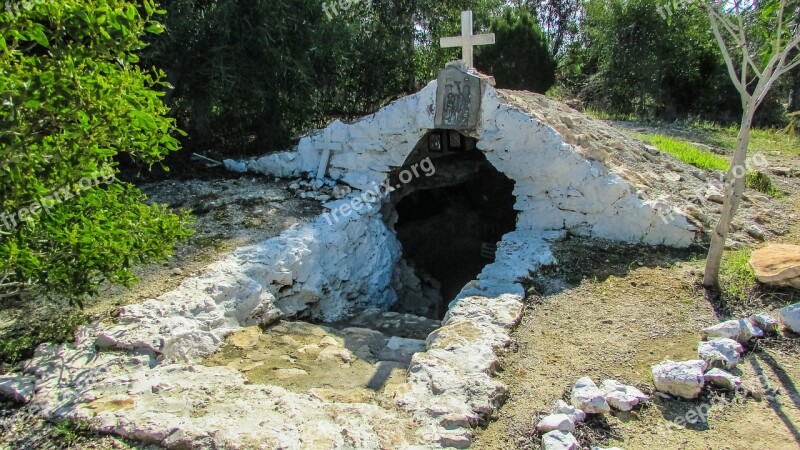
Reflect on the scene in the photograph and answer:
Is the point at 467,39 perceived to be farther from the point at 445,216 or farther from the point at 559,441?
the point at 559,441

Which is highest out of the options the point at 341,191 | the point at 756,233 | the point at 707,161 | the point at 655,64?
the point at 655,64

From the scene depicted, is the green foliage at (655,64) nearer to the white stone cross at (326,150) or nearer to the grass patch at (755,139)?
the grass patch at (755,139)

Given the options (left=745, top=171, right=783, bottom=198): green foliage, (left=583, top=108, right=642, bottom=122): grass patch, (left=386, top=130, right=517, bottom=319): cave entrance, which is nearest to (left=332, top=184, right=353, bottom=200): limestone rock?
(left=386, top=130, right=517, bottom=319): cave entrance

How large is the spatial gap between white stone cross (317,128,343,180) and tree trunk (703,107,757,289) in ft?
15.3

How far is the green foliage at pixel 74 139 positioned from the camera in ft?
9.66

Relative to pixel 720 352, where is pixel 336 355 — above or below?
below

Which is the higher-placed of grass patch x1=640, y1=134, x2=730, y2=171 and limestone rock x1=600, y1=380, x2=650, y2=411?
grass patch x1=640, y1=134, x2=730, y2=171

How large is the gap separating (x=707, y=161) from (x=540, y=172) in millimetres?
3419

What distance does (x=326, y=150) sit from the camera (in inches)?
317

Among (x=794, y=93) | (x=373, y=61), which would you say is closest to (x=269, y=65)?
(x=373, y=61)

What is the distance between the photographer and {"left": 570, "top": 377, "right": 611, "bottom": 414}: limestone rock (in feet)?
12.3

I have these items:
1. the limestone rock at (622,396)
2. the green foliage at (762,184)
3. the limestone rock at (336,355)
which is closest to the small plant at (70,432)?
the limestone rock at (336,355)

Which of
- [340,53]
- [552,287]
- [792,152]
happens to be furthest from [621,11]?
[552,287]

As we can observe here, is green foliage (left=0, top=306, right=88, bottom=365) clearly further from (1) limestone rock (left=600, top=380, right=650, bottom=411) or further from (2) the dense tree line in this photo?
(2) the dense tree line
